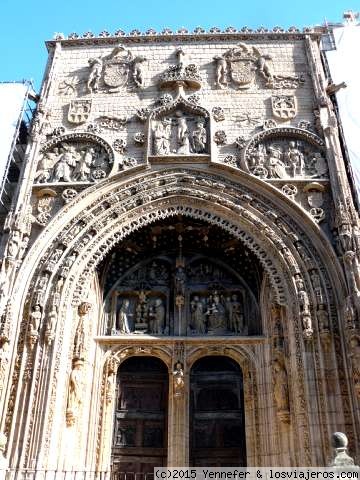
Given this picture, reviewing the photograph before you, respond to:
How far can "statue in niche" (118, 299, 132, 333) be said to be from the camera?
12.2 m

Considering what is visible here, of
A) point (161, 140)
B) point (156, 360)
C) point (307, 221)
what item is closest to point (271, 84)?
point (161, 140)

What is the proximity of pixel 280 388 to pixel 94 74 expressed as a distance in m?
10.2

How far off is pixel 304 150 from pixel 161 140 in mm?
3720

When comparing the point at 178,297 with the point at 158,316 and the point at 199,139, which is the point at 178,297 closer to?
the point at 158,316

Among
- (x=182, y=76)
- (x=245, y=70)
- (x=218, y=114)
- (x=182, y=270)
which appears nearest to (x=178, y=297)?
(x=182, y=270)

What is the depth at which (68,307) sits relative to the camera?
10.8 m

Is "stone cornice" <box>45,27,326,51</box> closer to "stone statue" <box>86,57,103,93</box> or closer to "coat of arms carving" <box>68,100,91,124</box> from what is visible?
"stone statue" <box>86,57,103,93</box>

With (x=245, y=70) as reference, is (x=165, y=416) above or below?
below

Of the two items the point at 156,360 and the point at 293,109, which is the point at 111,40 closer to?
the point at 293,109

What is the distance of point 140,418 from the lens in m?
11.2

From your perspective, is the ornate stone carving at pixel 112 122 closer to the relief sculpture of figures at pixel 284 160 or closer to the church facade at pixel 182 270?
the church facade at pixel 182 270

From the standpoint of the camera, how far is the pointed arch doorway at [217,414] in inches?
424

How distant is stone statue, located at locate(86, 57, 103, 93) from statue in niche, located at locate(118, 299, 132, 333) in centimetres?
628

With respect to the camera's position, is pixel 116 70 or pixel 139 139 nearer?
pixel 139 139
